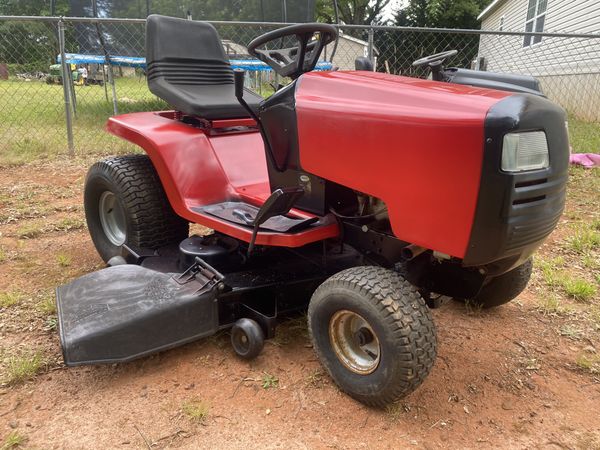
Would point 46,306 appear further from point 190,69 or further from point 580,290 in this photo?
point 580,290

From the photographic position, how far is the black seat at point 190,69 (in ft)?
9.13

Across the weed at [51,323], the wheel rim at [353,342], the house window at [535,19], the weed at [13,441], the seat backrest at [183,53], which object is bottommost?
the weed at [13,441]

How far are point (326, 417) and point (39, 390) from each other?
1.09 metres

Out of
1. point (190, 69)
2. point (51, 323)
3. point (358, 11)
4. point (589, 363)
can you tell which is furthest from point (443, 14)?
point (51, 323)

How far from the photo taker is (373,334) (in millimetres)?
1813

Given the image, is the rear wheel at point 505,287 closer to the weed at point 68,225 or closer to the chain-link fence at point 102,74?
the weed at point 68,225

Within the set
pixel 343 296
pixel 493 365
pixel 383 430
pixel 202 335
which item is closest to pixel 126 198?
pixel 202 335

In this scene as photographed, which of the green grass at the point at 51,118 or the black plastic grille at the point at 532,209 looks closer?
the black plastic grille at the point at 532,209

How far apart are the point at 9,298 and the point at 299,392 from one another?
1.60 meters

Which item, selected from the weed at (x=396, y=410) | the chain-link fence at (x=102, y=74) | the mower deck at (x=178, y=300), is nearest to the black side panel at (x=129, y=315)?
the mower deck at (x=178, y=300)

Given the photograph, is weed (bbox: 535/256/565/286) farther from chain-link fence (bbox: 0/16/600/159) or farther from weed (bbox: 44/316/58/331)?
chain-link fence (bbox: 0/16/600/159)

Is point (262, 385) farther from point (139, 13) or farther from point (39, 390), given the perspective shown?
point (139, 13)

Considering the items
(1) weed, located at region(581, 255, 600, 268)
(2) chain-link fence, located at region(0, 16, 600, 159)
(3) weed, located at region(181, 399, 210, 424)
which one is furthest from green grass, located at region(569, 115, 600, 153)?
(3) weed, located at region(181, 399, 210, 424)

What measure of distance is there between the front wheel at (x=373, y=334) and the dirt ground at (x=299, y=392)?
13 centimetres
